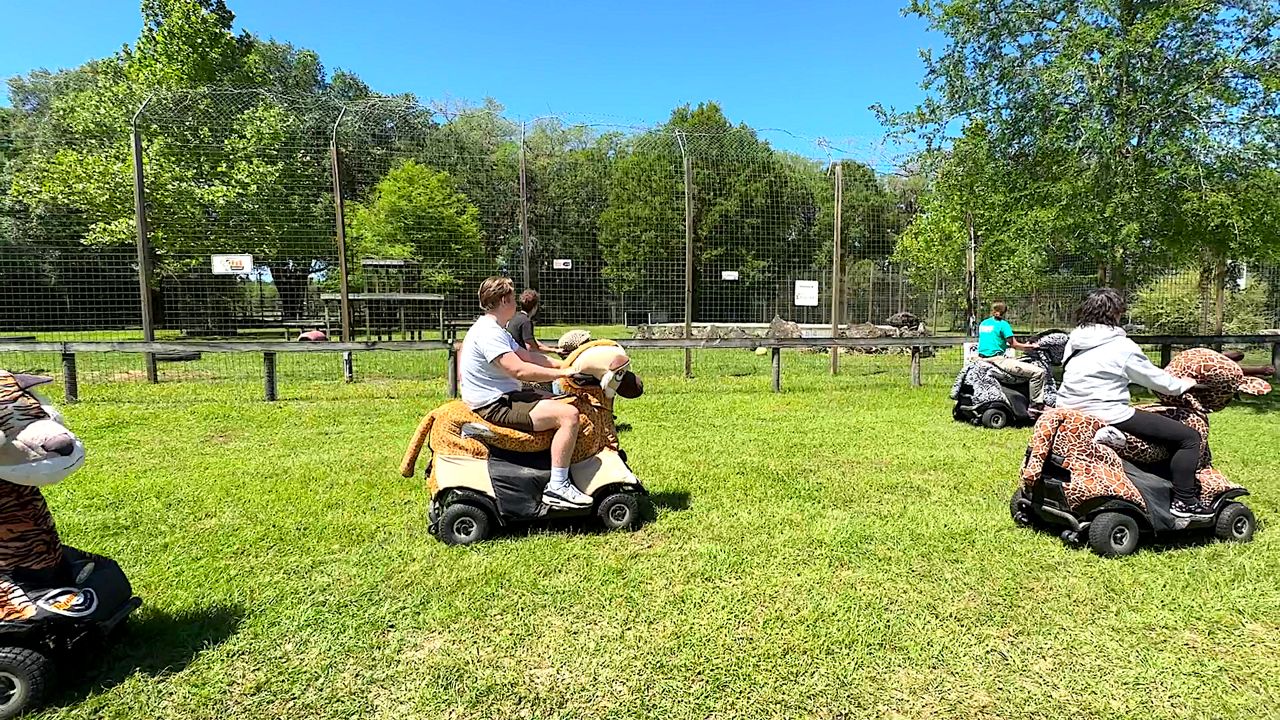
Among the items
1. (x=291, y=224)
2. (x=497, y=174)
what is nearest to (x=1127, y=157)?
(x=497, y=174)

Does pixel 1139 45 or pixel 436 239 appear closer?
pixel 1139 45

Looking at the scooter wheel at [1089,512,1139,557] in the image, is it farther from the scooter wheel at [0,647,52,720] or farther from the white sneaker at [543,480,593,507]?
the scooter wheel at [0,647,52,720]

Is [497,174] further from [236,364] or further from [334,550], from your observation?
[334,550]

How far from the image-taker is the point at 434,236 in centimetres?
1350

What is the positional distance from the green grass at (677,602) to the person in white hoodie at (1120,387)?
37cm

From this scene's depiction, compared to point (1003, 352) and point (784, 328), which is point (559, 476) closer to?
point (1003, 352)

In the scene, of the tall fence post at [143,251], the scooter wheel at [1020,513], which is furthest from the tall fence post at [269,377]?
the scooter wheel at [1020,513]

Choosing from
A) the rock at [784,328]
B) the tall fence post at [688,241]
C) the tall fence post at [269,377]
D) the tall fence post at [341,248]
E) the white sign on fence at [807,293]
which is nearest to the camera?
the tall fence post at [269,377]

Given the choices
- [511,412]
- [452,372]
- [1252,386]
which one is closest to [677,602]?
[511,412]

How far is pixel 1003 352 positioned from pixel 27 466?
8.70 meters

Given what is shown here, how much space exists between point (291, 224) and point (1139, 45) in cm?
1216

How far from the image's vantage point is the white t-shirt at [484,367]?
382cm

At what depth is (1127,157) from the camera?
26.9 feet

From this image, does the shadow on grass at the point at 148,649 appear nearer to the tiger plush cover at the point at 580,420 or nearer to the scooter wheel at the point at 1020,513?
the tiger plush cover at the point at 580,420
